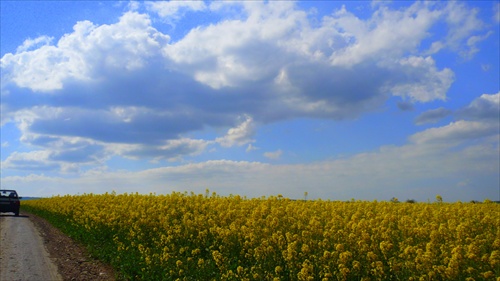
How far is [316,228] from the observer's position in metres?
10.5

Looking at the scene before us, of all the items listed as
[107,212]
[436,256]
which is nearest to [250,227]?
[436,256]

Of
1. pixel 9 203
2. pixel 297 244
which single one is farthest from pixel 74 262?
pixel 9 203

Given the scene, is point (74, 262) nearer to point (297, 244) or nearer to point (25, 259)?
point (25, 259)

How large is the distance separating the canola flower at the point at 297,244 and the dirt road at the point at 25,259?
1.69 meters

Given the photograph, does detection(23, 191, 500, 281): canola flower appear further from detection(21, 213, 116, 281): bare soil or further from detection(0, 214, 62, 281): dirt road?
detection(0, 214, 62, 281): dirt road

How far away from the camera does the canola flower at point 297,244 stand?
804 cm

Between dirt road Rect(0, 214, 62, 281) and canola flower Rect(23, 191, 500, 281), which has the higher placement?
canola flower Rect(23, 191, 500, 281)

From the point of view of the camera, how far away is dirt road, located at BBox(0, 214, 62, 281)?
12.3 m

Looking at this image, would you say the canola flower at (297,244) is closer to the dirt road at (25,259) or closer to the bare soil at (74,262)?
the bare soil at (74,262)

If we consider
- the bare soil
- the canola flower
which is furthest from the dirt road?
the canola flower

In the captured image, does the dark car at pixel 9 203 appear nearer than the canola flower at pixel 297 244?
No

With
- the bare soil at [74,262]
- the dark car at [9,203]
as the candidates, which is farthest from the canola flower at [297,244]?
the dark car at [9,203]

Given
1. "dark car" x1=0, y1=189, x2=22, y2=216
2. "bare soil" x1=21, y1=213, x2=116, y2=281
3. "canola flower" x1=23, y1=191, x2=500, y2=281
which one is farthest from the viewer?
"dark car" x1=0, y1=189, x2=22, y2=216

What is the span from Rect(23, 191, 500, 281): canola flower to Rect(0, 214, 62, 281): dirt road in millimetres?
1690
